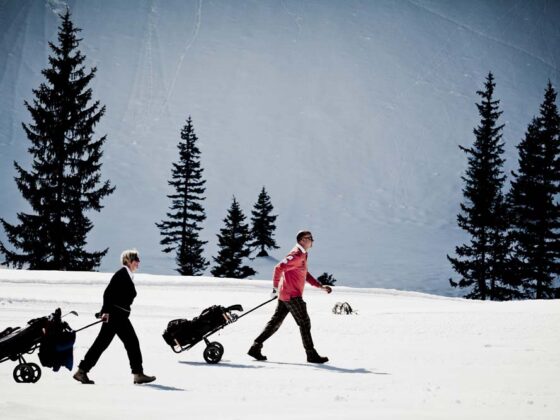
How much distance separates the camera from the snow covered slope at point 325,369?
19.7 ft

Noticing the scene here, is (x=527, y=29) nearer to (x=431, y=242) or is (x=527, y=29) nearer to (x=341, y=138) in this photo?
A: (x=341, y=138)

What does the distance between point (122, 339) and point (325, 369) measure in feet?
9.73

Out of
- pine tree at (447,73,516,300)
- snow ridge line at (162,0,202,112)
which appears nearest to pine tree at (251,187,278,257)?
pine tree at (447,73,516,300)

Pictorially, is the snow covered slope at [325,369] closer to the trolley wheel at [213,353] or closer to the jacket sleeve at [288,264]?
the trolley wheel at [213,353]

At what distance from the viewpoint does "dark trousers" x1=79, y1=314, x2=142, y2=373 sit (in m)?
7.76

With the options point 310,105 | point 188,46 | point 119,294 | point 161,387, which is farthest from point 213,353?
point 188,46

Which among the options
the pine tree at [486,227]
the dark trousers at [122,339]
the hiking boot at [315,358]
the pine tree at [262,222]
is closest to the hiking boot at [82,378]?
the dark trousers at [122,339]

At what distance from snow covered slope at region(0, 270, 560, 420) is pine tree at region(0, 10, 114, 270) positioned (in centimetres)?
1428

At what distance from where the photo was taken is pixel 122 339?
7.79m

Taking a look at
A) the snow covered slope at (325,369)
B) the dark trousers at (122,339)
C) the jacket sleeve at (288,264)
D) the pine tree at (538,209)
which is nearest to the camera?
the snow covered slope at (325,369)

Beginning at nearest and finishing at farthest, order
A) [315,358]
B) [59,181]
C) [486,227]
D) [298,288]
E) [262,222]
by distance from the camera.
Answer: [315,358] < [298,288] < [59,181] < [486,227] < [262,222]

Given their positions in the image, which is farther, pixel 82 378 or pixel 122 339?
pixel 122 339

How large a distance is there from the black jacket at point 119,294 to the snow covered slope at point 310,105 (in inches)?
1989

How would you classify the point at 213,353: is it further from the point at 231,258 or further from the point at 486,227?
the point at 231,258
